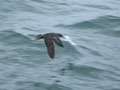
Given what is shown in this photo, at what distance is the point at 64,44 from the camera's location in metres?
12.4

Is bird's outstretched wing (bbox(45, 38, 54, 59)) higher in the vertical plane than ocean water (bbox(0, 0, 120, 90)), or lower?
higher

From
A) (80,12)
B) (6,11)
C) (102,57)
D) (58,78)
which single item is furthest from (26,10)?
(58,78)

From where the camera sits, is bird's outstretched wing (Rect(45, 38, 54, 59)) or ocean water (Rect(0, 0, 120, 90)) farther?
bird's outstretched wing (Rect(45, 38, 54, 59))

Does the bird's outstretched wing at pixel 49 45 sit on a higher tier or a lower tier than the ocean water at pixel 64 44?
higher

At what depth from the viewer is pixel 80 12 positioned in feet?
49.6

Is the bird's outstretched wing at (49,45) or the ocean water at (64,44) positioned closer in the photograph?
the ocean water at (64,44)

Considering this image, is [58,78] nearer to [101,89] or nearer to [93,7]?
[101,89]

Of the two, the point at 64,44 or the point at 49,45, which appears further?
the point at 64,44

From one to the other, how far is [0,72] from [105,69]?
7.93ft

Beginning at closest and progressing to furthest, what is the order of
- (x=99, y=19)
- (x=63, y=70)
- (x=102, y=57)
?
(x=63, y=70) < (x=102, y=57) < (x=99, y=19)

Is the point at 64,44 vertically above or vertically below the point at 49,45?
below

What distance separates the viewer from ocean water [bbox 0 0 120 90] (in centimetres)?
1022

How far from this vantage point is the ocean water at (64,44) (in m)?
10.2

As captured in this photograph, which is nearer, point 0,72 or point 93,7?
point 0,72
